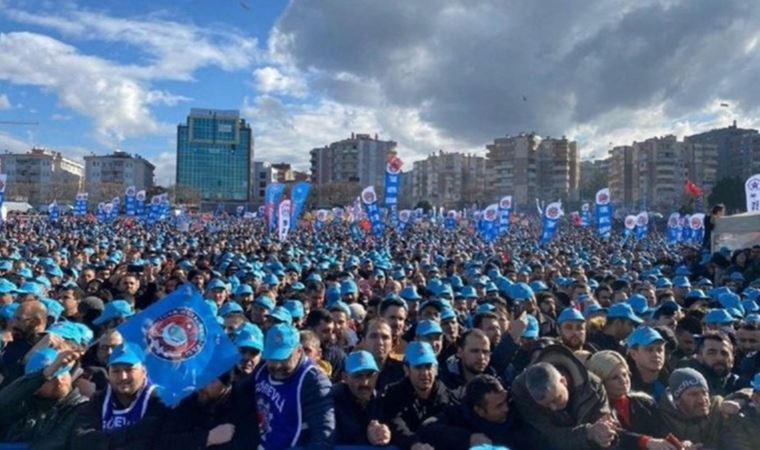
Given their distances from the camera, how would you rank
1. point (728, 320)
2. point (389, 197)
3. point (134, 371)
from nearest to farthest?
point (134, 371) → point (728, 320) → point (389, 197)

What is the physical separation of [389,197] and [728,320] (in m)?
16.2

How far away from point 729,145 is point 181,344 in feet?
427

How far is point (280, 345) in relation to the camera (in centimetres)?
379

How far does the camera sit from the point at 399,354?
19.7ft

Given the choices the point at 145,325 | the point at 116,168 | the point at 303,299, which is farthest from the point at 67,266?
the point at 116,168

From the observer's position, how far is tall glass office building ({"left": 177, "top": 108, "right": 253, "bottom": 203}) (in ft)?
419

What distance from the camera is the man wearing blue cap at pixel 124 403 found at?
11.9 ft

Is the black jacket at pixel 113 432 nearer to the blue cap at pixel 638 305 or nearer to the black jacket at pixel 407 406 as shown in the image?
the black jacket at pixel 407 406

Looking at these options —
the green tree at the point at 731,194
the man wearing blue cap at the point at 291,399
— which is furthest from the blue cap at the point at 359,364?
the green tree at the point at 731,194

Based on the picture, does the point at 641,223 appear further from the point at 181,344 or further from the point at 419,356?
the point at 181,344

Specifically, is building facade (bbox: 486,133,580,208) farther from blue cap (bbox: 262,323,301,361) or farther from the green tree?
blue cap (bbox: 262,323,301,361)

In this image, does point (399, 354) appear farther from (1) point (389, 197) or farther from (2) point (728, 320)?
(1) point (389, 197)

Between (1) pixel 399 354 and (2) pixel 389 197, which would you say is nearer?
(1) pixel 399 354

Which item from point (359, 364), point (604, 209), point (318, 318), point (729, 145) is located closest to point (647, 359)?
point (359, 364)
